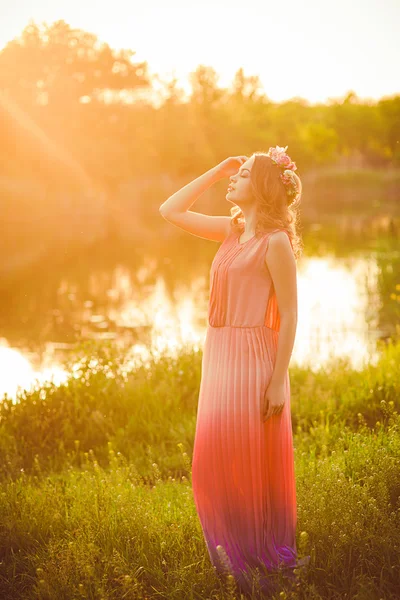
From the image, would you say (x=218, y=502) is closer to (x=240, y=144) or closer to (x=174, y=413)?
(x=174, y=413)

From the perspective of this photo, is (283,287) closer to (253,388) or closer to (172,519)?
(253,388)

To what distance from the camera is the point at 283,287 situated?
3.75 m

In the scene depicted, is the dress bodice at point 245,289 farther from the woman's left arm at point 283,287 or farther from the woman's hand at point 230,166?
the woman's hand at point 230,166

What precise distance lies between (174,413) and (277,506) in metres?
4.24

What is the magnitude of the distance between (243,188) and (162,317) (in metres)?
14.2

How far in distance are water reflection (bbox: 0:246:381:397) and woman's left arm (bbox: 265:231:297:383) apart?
18.7 ft

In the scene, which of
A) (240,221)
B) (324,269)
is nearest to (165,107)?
(324,269)

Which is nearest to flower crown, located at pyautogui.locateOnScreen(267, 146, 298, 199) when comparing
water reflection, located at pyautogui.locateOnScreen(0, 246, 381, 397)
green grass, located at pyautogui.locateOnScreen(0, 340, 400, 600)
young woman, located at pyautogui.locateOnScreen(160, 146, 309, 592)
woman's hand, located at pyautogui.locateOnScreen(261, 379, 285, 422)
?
young woman, located at pyautogui.locateOnScreen(160, 146, 309, 592)

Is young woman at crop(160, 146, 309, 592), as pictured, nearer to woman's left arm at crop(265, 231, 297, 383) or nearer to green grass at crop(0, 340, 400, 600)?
woman's left arm at crop(265, 231, 297, 383)

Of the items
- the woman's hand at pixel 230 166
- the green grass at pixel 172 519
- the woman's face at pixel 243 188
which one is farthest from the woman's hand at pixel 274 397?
the woman's hand at pixel 230 166

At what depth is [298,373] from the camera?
9406 millimetres

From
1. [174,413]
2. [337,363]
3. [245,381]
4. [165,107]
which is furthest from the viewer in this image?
[165,107]

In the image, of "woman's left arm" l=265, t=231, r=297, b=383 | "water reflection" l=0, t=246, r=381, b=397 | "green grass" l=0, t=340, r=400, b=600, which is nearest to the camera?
"woman's left arm" l=265, t=231, r=297, b=383

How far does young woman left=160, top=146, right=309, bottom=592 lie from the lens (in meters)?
3.79
